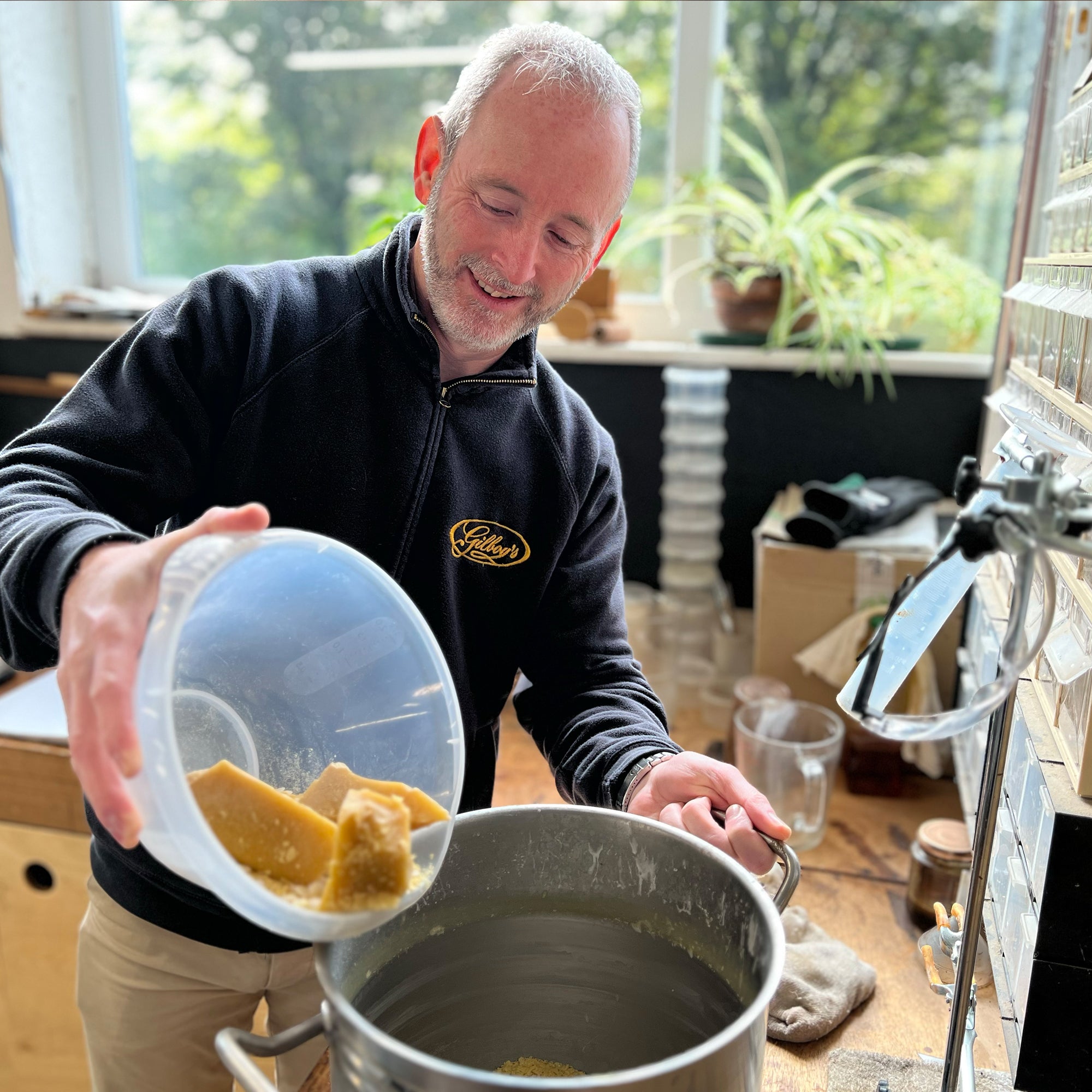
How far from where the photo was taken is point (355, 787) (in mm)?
646

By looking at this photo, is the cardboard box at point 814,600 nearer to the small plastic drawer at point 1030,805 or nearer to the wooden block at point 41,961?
the small plastic drawer at point 1030,805

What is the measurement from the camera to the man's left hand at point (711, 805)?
A: 0.77 meters

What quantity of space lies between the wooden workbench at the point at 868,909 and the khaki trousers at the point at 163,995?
0.50 ft

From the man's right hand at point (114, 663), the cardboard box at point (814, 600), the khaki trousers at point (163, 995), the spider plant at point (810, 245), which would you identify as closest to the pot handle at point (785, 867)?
the man's right hand at point (114, 663)

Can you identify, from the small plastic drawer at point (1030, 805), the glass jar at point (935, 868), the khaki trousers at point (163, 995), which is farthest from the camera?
the glass jar at point (935, 868)

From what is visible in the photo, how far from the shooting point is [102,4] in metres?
2.22

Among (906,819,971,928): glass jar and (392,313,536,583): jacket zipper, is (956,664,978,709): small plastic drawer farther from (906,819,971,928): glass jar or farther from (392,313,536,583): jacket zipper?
(392,313,536,583): jacket zipper

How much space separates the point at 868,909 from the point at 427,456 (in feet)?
2.30

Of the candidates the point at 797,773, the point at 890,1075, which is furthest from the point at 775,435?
the point at 890,1075

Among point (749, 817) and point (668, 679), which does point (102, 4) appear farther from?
point (749, 817)

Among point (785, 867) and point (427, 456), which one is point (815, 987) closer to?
point (785, 867)

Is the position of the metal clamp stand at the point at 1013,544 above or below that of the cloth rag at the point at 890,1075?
above

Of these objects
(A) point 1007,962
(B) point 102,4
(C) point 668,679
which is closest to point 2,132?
(B) point 102,4

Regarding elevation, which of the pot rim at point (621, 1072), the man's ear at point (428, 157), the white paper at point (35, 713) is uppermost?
the man's ear at point (428, 157)
